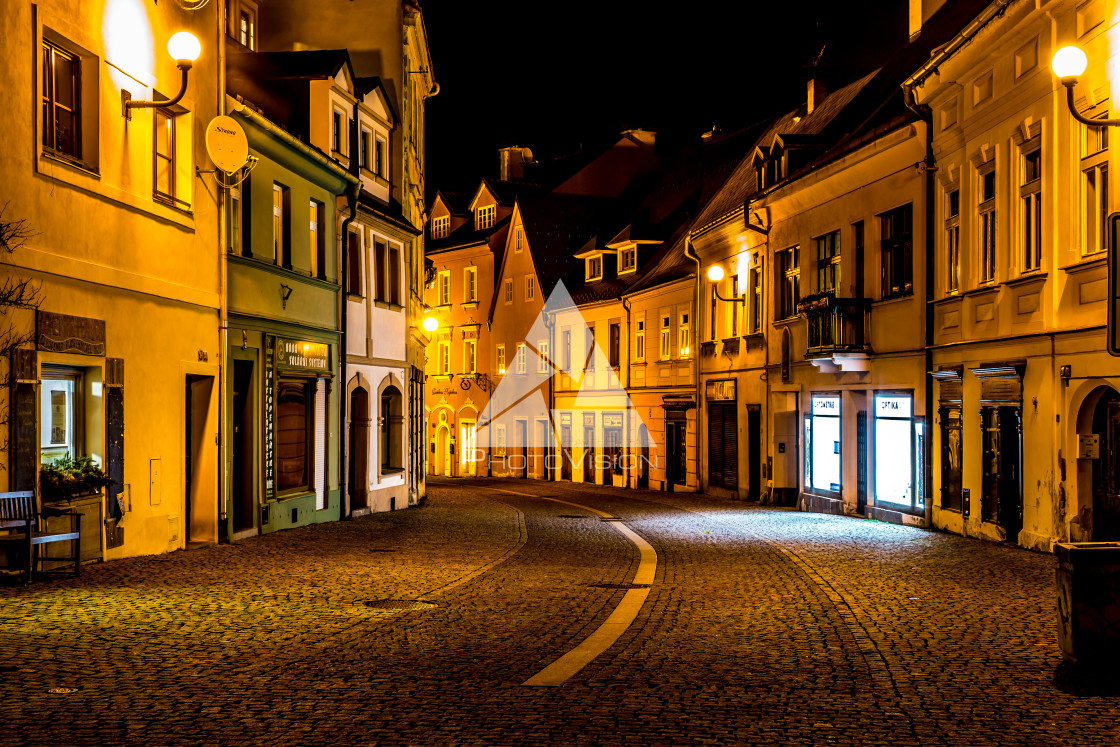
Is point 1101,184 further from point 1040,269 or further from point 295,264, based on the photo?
point 295,264

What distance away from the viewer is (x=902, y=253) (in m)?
23.4

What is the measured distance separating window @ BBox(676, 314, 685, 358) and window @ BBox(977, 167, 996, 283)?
17951mm

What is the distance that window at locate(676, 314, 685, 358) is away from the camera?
37.6m

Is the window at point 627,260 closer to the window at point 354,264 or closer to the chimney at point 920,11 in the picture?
the chimney at point 920,11

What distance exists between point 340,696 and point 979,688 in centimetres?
419

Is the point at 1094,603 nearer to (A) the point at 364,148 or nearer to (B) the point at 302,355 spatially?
(B) the point at 302,355

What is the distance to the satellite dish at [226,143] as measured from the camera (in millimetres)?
17297

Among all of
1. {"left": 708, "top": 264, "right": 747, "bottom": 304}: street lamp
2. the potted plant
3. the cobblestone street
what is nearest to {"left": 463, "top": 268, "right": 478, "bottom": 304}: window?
{"left": 708, "top": 264, "right": 747, "bottom": 304}: street lamp

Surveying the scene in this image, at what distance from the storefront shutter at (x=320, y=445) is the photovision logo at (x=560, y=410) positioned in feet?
64.4

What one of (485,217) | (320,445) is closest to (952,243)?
(320,445)

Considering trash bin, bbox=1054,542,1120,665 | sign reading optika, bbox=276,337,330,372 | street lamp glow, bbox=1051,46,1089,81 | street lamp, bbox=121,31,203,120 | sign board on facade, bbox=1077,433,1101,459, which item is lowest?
trash bin, bbox=1054,542,1120,665

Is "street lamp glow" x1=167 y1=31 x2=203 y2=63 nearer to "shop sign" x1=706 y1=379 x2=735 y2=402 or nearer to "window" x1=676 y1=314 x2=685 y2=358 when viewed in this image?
"shop sign" x1=706 y1=379 x2=735 y2=402

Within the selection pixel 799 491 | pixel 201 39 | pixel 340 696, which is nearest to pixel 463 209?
pixel 799 491

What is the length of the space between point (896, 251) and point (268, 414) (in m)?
12.4
